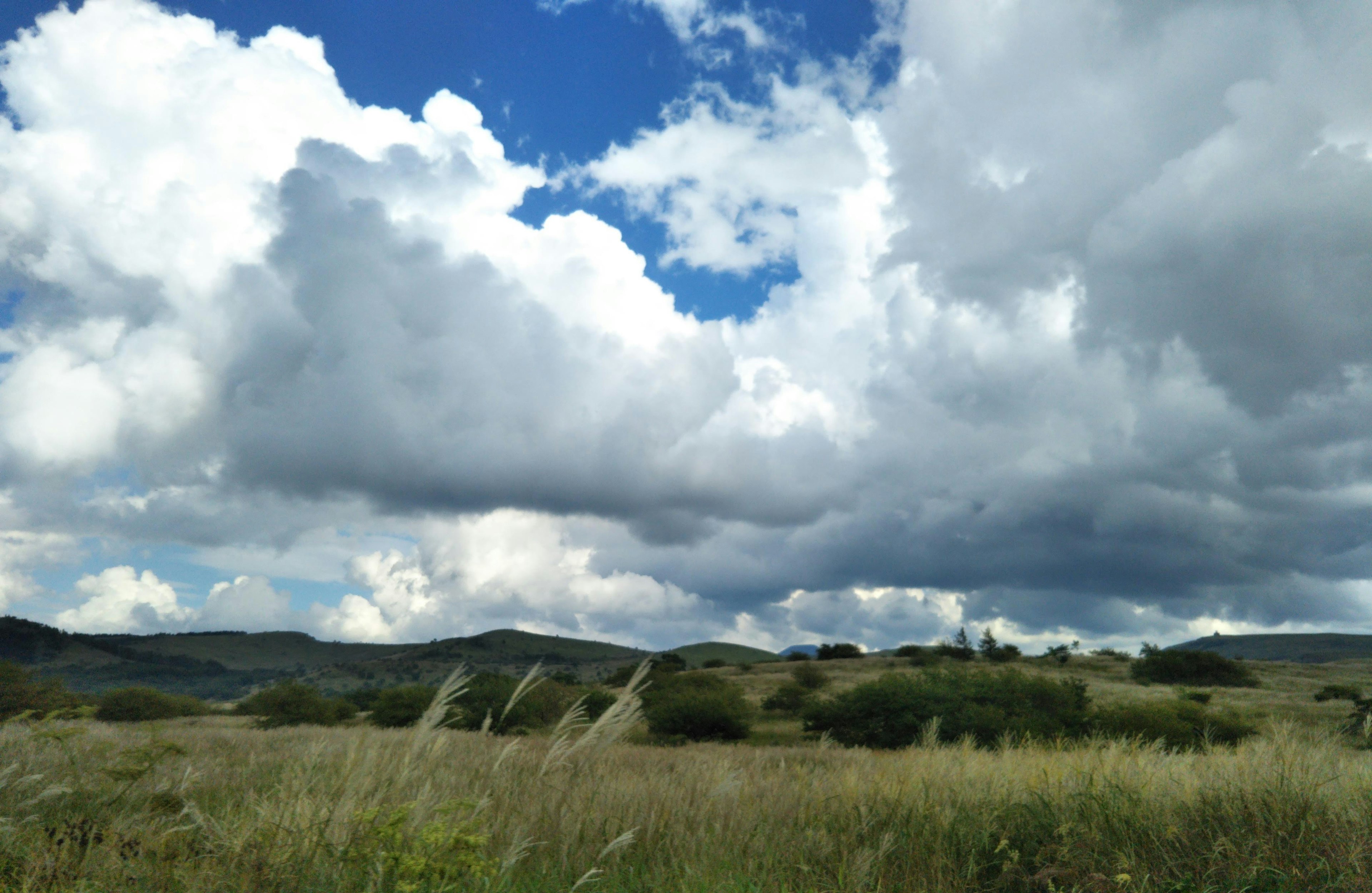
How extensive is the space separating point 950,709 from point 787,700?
48.1 feet

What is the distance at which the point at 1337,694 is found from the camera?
3259 centimetres

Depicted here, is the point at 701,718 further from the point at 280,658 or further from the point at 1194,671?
the point at 280,658

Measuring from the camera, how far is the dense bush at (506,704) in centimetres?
2600

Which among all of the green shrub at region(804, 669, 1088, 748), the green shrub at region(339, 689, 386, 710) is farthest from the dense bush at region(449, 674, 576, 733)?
the green shrub at region(339, 689, 386, 710)

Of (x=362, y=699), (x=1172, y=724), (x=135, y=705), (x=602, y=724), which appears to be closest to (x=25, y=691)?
(x=135, y=705)

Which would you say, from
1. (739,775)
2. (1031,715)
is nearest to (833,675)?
(1031,715)

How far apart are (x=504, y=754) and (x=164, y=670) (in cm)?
12700

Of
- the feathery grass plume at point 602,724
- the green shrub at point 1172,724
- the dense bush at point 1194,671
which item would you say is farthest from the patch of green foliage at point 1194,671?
the feathery grass plume at point 602,724

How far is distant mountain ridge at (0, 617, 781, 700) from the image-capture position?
87.4 metres

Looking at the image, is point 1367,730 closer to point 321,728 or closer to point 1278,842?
point 1278,842

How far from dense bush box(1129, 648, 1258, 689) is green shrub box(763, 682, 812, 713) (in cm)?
2322

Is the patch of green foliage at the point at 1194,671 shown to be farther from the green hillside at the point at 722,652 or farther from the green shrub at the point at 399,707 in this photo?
the green hillside at the point at 722,652

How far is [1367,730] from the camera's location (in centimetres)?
592

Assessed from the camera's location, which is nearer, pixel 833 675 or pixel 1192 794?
pixel 1192 794
